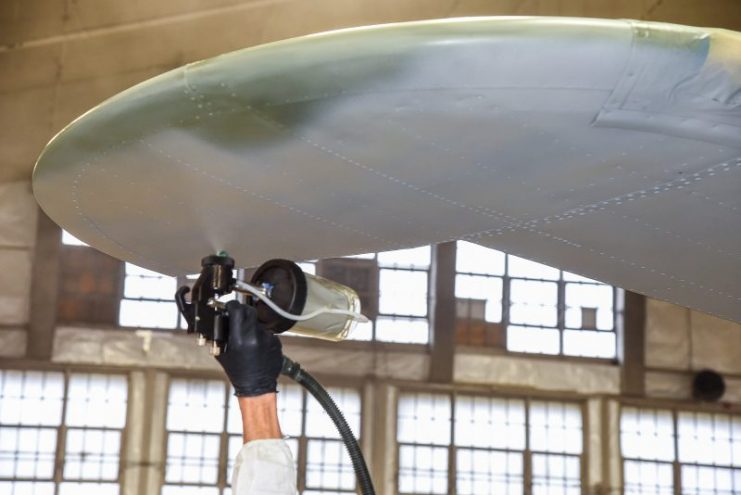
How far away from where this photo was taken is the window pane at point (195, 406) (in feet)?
44.5

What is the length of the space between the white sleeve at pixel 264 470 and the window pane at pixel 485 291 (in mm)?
12334

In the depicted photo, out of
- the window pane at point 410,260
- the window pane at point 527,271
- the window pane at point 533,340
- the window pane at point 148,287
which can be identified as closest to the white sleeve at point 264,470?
the window pane at point 148,287

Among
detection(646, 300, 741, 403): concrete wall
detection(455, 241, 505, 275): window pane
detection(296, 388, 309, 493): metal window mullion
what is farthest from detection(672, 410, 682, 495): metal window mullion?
detection(296, 388, 309, 493): metal window mullion

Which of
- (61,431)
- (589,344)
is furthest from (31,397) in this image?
(589,344)

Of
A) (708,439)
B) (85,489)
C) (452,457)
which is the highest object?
(708,439)

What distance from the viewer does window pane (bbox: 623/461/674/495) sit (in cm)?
1395

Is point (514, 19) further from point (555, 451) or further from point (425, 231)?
point (555, 451)

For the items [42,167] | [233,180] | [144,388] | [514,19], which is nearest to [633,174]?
[514,19]

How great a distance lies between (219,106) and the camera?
2.11m

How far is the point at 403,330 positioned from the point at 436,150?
1217 centimetres

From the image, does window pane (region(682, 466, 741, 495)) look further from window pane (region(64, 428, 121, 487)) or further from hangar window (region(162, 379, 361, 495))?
window pane (region(64, 428, 121, 487))

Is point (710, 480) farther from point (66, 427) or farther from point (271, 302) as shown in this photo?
point (271, 302)

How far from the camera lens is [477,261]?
48.1 ft

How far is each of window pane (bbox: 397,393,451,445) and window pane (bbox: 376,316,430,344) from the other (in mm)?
741
